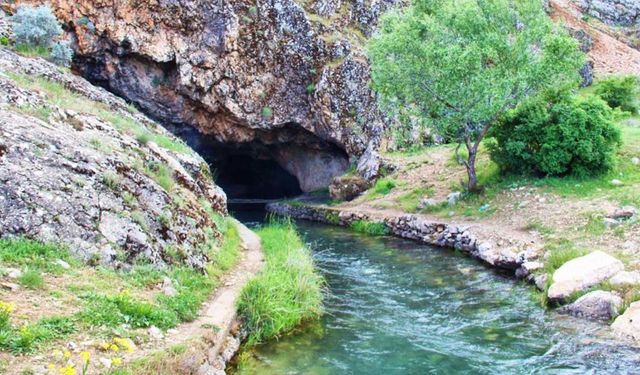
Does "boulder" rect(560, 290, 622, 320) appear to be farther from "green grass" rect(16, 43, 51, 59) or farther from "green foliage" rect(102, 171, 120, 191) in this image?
"green grass" rect(16, 43, 51, 59)

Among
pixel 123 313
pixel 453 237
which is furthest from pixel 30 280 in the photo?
pixel 453 237

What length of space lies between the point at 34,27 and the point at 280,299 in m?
16.3

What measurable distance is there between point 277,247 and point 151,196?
4559 millimetres

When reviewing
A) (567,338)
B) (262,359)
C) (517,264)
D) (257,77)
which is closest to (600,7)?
(257,77)

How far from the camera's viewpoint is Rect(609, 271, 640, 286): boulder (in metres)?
10.5

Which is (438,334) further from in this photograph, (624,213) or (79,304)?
(624,213)

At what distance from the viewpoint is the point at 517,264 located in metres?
14.1

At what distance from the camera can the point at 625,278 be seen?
10586mm

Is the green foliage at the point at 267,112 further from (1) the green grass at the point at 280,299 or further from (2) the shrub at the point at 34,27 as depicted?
(1) the green grass at the point at 280,299

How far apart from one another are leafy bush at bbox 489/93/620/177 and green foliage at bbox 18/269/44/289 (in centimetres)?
1729

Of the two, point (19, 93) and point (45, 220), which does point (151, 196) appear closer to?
point (45, 220)

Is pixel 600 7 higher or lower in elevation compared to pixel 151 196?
higher

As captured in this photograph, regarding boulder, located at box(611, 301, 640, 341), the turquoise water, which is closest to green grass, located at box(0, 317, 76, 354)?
the turquoise water

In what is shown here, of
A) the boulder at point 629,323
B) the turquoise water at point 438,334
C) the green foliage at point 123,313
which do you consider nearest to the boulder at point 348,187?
the turquoise water at point 438,334
